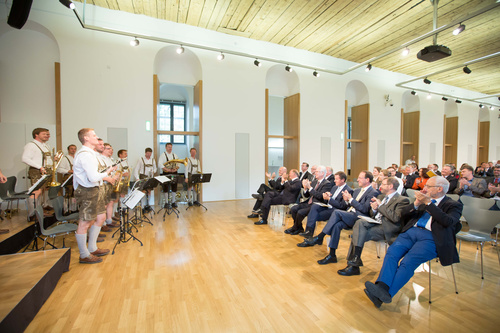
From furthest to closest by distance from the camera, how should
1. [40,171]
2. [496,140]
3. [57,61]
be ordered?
[496,140]
[57,61]
[40,171]

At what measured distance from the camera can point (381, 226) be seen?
10.3 ft

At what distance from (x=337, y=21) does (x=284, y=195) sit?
17.0ft

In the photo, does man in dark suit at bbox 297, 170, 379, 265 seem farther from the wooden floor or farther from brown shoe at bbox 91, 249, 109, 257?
brown shoe at bbox 91, 249, 109, 257

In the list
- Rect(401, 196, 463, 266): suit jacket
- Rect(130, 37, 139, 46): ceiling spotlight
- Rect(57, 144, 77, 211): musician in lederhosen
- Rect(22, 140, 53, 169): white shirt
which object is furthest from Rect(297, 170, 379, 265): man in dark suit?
Rect(130, 37, 139, 46): ceiling spotlight

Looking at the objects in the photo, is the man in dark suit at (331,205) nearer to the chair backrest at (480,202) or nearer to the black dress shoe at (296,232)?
the black dress shoe at (296,232)

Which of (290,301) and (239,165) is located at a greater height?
(239,165)

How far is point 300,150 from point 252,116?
2268 mm

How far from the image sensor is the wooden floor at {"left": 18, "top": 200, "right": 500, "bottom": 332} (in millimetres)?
2156

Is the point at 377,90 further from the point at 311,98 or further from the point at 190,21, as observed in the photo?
the point at 190,21

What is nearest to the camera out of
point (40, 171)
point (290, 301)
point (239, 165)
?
point (290, 301)

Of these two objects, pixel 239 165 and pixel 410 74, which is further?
pixel 410 74

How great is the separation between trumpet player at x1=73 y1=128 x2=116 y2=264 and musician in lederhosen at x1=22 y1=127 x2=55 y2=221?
80.0 inches

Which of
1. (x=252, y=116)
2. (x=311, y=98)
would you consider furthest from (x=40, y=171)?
(x=311, y=98)

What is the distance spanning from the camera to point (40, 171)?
4.64m
